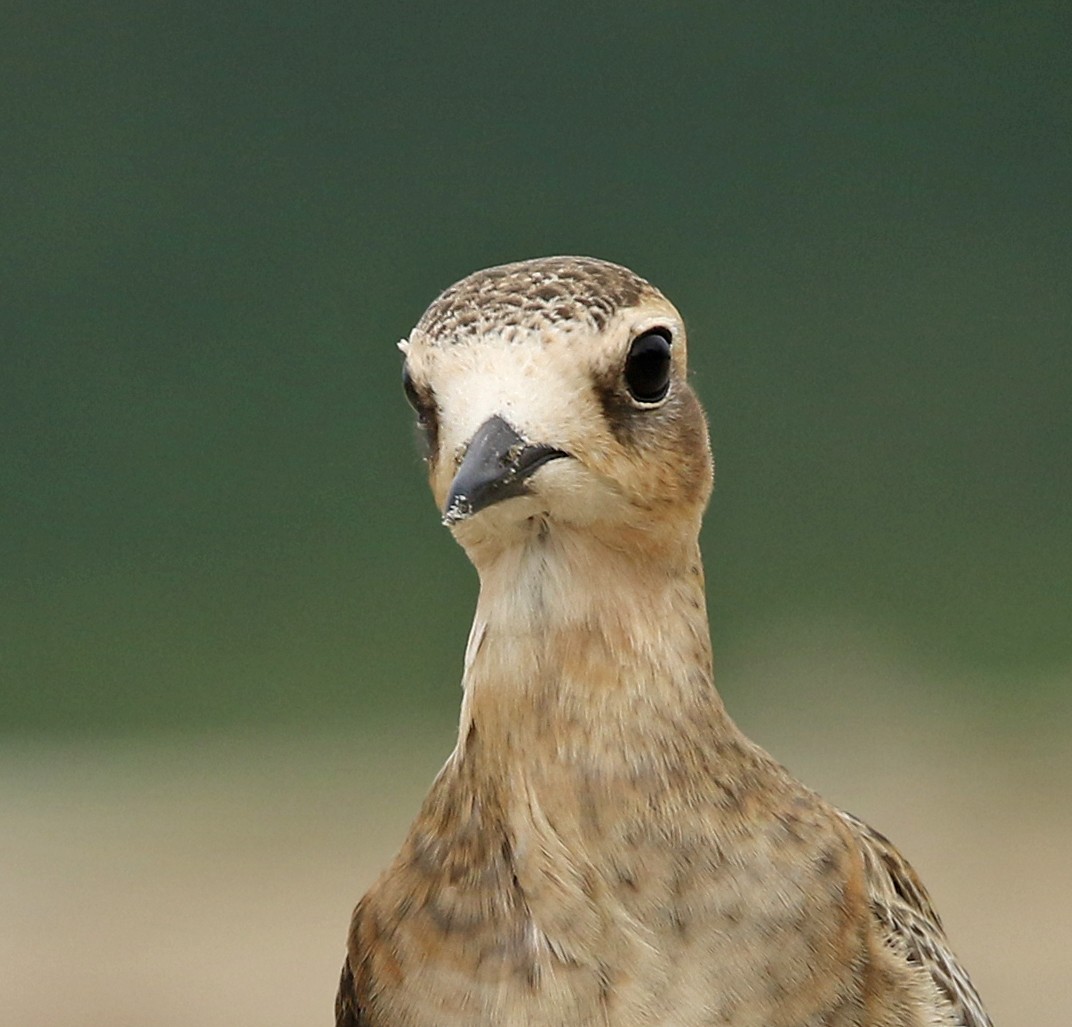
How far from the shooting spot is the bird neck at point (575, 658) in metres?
2.37

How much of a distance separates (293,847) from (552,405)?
5139 millimetres

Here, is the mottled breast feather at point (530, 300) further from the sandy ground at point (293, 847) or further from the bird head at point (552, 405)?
the sandy ground at point (293, 847)

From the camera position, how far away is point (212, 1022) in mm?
6105

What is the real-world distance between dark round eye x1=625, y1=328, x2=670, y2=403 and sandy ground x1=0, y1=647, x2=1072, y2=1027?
4.06m

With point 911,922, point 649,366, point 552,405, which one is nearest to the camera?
point 552,405

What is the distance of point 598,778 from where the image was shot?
7.86 feet

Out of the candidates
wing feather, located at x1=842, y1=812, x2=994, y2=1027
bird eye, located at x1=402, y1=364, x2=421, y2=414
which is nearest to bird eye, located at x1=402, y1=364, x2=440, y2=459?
bird eye, located at x1=402, y1=364, x2=421, y2=414

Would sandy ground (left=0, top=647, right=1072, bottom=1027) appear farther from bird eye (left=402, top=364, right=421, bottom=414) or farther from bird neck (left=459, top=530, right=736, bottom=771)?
bird eye (left=402, top=364, right=421, bottom=414)

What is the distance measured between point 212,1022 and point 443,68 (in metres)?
3.41

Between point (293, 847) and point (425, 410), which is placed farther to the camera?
point (293, 847)

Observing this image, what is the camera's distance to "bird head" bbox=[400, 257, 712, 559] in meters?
2.19

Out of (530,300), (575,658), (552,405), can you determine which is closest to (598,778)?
(575,658)

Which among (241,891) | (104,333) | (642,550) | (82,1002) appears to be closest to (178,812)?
(241,891)

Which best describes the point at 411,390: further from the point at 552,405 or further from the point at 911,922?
the point at 911,922
